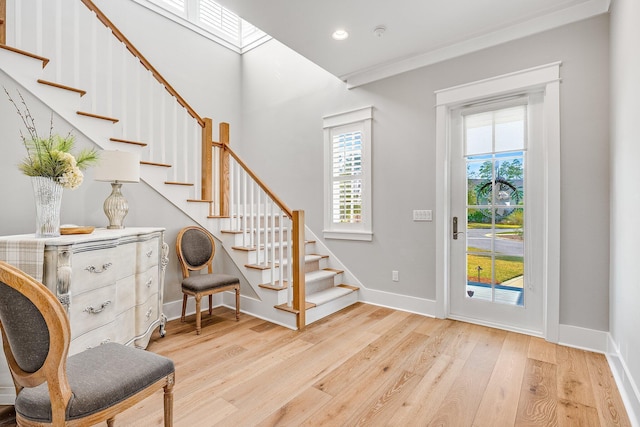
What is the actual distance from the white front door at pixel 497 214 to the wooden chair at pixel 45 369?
3048 millimetres

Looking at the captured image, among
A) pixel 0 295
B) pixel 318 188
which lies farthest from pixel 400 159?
pixel 0 295

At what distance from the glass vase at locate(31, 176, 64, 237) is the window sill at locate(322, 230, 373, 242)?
2.83 m

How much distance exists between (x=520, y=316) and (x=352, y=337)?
62.8 inches

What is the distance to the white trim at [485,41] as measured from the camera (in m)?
2.52

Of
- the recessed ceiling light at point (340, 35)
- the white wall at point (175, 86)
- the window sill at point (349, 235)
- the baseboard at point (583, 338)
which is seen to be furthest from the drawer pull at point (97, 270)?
the baseboard at point (583, 338)

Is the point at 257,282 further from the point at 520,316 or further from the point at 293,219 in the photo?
the point at 520,316

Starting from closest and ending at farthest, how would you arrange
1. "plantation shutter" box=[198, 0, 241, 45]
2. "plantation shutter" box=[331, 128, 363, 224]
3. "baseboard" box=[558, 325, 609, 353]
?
"baseboard" box=[558, 325, 609, 353] → "plantation shutter" box=[331, 128, 363, 224] → "plantation shutter" box=[198, 0, 241, 45]

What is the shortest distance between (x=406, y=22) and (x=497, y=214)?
1981 millimetres

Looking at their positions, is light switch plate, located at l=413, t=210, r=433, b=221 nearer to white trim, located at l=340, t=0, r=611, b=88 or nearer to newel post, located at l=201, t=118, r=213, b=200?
white trim, located at l=340, t=0, r=611, b=88

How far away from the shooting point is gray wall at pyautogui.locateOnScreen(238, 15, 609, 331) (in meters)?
2.53

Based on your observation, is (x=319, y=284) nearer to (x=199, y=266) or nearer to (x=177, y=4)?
(x=199, y=266)

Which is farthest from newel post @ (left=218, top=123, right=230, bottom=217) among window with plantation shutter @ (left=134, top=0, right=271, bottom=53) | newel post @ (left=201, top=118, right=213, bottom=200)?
window with plantation shutter @ (left=134, top=0, right=271, bottom=53)

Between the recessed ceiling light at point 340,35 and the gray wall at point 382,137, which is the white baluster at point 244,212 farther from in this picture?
the recessed ceiling light at point 340,35

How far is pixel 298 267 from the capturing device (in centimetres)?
303
